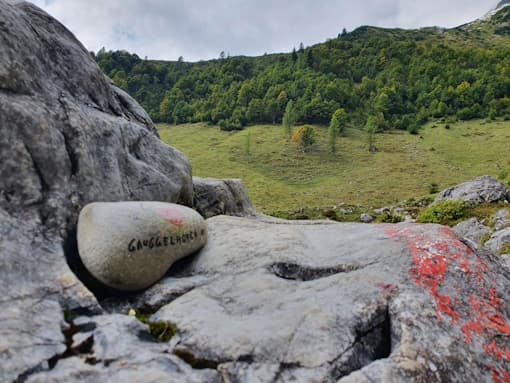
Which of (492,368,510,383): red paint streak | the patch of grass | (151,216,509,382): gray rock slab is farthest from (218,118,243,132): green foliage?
(492,368,510,383): red paint streak

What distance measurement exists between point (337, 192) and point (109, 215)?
83.5 m

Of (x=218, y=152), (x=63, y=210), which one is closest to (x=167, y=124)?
(x=218, y=152)

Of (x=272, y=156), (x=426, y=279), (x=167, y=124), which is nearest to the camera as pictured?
(x=426, y=279)

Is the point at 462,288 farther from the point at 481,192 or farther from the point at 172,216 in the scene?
the point at 481,192

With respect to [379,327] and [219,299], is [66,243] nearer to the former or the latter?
[219,299]

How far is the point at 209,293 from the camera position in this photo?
7812 millimetres

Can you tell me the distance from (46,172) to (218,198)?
41.6 feet

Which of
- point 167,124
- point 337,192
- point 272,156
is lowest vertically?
point 337,192

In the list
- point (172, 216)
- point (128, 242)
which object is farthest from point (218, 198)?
point (128, 242)

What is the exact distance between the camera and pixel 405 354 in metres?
5.74

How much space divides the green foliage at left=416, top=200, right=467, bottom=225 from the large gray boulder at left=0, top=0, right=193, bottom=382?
114 ft

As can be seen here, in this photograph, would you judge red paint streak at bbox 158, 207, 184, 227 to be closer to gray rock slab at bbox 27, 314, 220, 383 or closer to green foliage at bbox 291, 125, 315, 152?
gray rock slab at bbox 27, 314, 220, 383

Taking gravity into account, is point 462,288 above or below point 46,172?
below

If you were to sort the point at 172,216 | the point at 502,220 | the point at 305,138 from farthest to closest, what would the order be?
the point at 305,138 < the point at 502,220 < the point at 172,216
